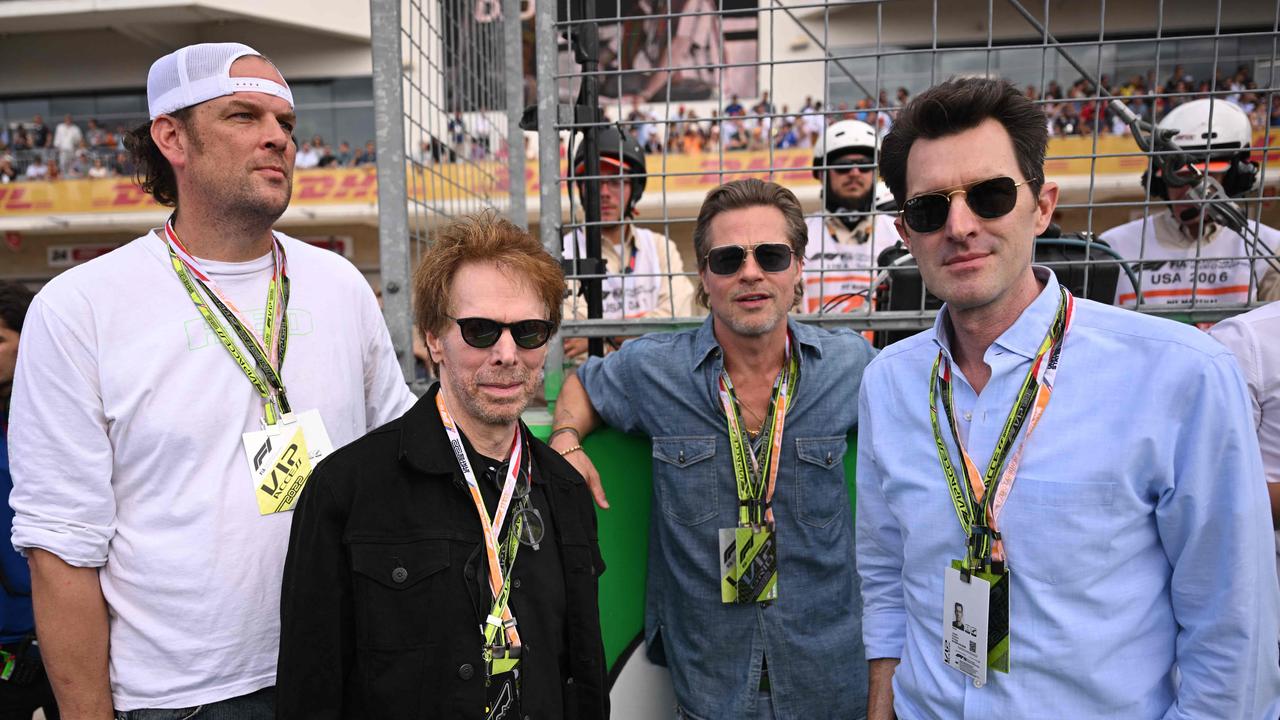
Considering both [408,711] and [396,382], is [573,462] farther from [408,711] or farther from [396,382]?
[408,711]

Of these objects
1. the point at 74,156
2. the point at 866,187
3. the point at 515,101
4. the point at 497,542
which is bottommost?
the point at 497,542

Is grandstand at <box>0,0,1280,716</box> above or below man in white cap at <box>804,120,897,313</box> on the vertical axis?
above

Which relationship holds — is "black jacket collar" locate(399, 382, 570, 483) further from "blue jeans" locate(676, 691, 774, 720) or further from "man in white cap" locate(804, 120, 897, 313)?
"man in white cap" locate(804, 120, 897, 313)

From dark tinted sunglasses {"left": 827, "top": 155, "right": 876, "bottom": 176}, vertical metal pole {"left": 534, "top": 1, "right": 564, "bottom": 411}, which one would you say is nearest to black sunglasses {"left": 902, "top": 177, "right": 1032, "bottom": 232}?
dark tinted sunglasses {"left": 827, "top": 155, "right": 876, "bottom": 176}

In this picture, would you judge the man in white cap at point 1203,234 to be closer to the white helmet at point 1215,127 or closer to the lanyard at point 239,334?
the white helmet at point 1215,127

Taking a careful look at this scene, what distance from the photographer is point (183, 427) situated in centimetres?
179

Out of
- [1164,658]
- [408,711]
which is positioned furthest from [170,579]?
[1164,658]

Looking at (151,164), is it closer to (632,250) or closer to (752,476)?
(752,476)

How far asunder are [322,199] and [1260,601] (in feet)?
69.2

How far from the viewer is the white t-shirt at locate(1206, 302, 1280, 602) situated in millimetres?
2029

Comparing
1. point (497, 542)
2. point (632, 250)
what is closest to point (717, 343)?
point (497, 542)

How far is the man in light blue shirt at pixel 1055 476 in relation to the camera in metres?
1.38

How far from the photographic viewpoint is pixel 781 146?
19.2 m

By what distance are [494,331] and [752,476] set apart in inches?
32.7
